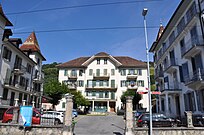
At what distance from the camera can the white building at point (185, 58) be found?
17.7 m

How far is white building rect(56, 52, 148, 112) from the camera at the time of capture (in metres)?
43.4

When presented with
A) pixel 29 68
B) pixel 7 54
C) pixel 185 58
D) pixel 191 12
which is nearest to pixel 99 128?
pixel 185 58

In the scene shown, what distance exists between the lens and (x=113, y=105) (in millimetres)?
43875

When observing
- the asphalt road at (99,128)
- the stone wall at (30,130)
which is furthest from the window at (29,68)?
the stone wall at (30,130)

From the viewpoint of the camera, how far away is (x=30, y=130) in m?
12.3

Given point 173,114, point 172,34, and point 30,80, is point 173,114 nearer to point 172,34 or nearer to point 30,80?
point 172,34

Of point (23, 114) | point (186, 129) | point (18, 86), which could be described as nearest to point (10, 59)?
point (18, 86)

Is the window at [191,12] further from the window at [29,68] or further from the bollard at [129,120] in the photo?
the window at [29,68]

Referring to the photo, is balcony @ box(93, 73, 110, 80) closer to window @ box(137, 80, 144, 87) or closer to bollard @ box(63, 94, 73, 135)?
window @ box(137, 80, 144, 87)

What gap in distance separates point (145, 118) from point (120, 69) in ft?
97.9

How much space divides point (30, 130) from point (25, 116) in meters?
1.11

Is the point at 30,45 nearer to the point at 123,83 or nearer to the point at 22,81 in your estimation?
the point at 22,81

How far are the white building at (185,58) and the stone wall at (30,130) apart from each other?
559 inches

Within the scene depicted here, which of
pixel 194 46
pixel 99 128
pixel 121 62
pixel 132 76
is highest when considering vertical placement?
pixel 121 62
